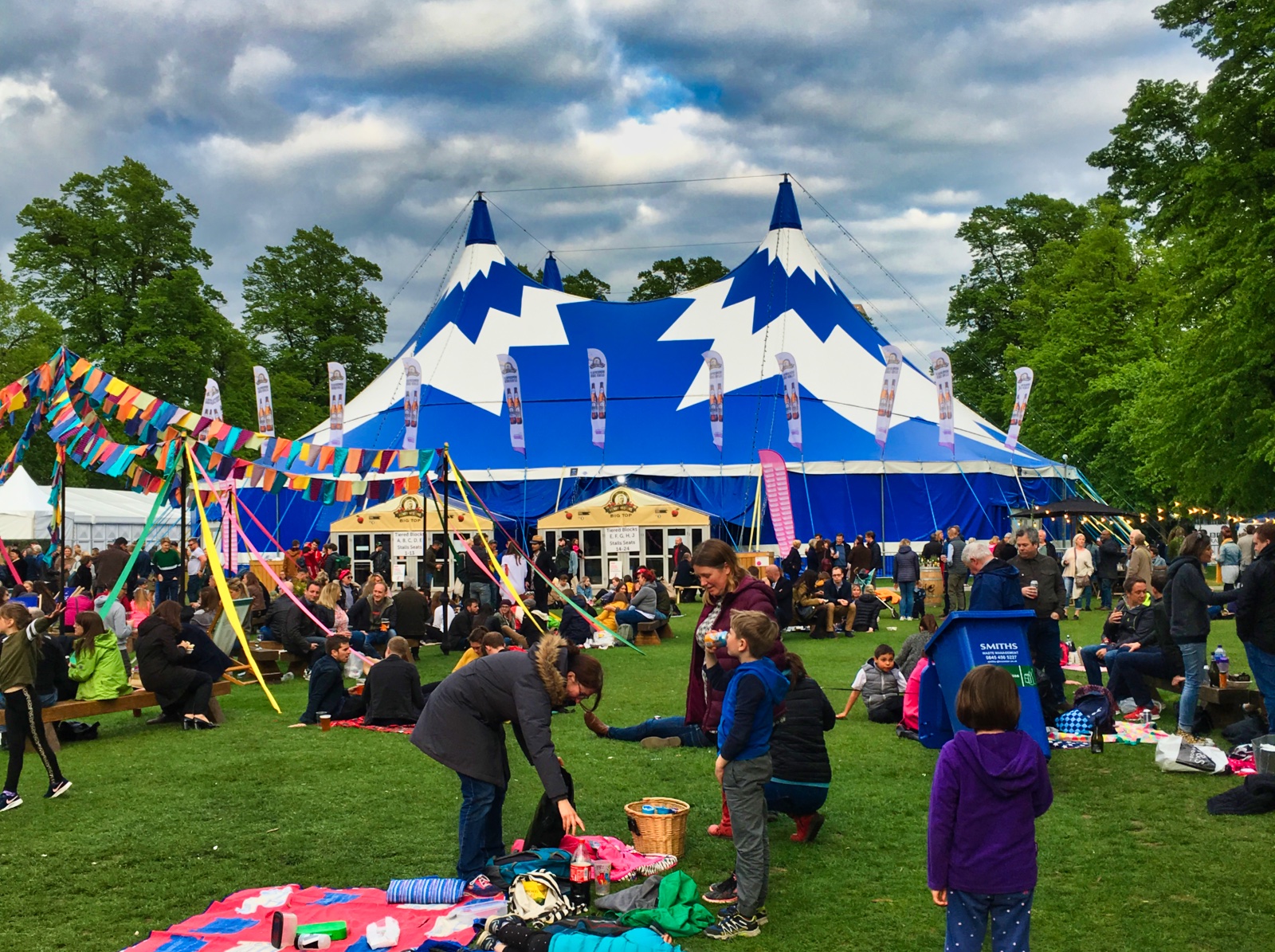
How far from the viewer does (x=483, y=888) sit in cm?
466

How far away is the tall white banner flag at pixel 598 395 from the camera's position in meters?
22.8

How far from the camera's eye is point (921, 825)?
5.81 m

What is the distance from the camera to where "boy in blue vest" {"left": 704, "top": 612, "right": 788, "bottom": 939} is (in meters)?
4.41

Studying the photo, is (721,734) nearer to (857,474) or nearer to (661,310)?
(857,474)

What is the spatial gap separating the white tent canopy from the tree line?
1855 centimetres

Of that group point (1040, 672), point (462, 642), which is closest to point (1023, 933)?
point (1040, 672)

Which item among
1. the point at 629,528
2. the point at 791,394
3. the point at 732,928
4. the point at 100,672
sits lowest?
the point at 732,928

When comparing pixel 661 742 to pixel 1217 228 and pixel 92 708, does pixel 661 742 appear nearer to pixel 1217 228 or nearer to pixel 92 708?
pixel 92 708

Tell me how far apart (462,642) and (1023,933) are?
424 inches

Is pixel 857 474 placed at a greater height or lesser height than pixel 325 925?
greater

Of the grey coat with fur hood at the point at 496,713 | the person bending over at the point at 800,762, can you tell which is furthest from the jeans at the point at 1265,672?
the grey coat with fur hood at the point at 496,713

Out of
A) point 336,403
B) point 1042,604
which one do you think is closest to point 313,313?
point 336,403

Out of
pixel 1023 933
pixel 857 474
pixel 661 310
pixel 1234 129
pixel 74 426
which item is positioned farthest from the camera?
pixel 661 310

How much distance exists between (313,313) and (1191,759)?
35809 millimetres
